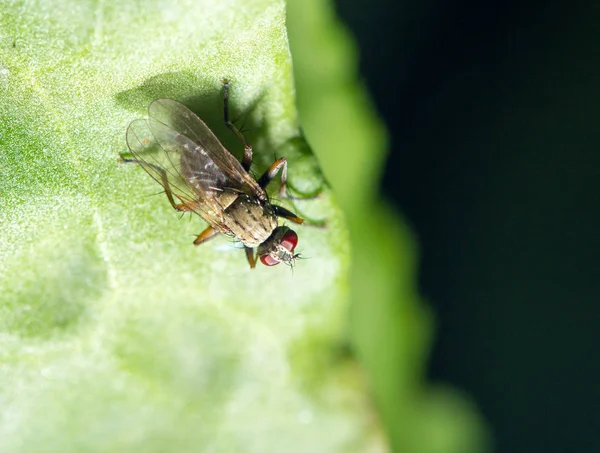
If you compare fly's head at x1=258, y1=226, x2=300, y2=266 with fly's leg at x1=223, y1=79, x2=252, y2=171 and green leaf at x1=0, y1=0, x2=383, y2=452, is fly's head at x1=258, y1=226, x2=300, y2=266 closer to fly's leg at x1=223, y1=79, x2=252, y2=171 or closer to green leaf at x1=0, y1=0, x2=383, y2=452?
green leaf at x1=0, y1=0, x2=383, y2=452

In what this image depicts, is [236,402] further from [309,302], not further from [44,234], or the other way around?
[44,234]

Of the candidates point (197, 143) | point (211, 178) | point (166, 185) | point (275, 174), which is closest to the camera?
point (166, 185)

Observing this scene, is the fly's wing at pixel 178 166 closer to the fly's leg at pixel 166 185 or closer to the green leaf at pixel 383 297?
the fly's leg at pixel 166 185

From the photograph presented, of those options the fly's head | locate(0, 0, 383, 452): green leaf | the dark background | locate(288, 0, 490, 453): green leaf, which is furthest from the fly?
the dark background

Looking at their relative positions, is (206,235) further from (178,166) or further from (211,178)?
(211,178)

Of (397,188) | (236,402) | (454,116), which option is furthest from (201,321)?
(454,116)

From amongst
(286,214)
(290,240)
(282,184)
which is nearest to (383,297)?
(290,240)

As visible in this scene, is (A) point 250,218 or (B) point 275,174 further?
(A) point 250,218
